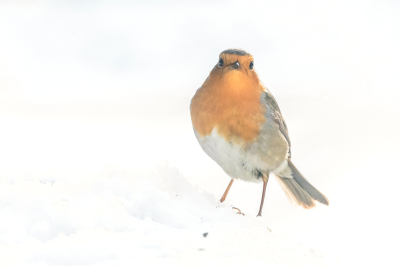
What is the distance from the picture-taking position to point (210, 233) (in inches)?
109

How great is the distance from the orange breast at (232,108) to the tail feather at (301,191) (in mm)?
998

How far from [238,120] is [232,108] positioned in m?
0.10

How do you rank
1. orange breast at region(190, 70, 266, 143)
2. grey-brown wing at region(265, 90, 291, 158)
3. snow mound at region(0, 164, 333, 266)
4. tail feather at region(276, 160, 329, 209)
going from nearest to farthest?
snow mound at region(0, 164, 333, 266) < orange breast at region(190, 70, 266, 143) < grey-brown wing at region(265, 90, 291, 158) < tail feather at region(276, 160, 329, 209)

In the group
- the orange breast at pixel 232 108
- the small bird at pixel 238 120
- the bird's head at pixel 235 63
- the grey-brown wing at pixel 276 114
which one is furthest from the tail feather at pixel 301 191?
the bird's head at pixel 235 63

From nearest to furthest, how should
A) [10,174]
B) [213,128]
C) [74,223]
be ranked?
[74,223]
[10,174]
[213,128]

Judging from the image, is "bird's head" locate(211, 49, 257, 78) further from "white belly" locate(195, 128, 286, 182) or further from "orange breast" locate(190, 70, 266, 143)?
"white belly" locate(195, 128, 286, 182)

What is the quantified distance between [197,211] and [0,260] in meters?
1.29

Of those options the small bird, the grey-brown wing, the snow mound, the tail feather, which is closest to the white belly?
the small bird

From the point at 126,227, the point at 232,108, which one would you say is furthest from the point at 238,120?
the point at 126,227

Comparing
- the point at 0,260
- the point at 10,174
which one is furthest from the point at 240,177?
the point at 0,260

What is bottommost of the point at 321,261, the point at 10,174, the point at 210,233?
the point at 10,174

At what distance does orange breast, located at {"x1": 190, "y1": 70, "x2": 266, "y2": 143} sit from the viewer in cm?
355

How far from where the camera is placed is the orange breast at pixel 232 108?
355 cm

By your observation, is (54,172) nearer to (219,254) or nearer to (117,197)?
(117,197)
